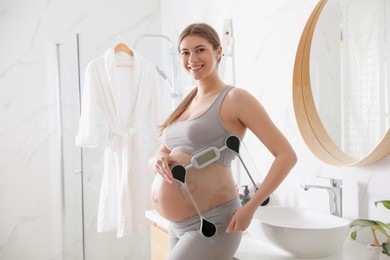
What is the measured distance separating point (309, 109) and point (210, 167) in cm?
84

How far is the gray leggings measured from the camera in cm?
127

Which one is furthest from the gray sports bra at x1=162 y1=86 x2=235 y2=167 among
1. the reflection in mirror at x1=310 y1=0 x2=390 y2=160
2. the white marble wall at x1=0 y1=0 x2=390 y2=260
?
the white marble wall at x1=0 y1=0 x2=390 y2=260

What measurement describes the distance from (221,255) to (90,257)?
5.48ft

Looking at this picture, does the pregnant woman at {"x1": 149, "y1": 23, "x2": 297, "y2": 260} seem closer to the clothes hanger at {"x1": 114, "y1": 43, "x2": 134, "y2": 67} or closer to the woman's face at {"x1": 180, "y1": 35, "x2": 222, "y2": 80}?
the woman's face at {"x1": 180, "y1": 35, "x2": 222, "y2": 80}

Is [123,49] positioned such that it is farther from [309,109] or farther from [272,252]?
[272,252]

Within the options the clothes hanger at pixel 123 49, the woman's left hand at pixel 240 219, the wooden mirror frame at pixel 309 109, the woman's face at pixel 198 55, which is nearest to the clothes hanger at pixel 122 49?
the clothes hanger at pixel 123 49

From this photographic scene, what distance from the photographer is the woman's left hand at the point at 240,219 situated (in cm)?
124

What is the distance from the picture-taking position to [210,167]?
49.0 inches

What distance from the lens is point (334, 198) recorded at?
5.66 ft

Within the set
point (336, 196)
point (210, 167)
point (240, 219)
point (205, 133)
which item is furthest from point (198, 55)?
point (336, 196)

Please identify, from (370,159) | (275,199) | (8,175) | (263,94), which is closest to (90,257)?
(8,175)

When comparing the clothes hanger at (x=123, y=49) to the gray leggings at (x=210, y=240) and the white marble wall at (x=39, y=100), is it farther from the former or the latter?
the gray leggings at (x=210, y=240)

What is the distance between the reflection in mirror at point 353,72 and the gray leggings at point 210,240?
2.14ft

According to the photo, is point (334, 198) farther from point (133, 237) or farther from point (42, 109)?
point (42, 109)
